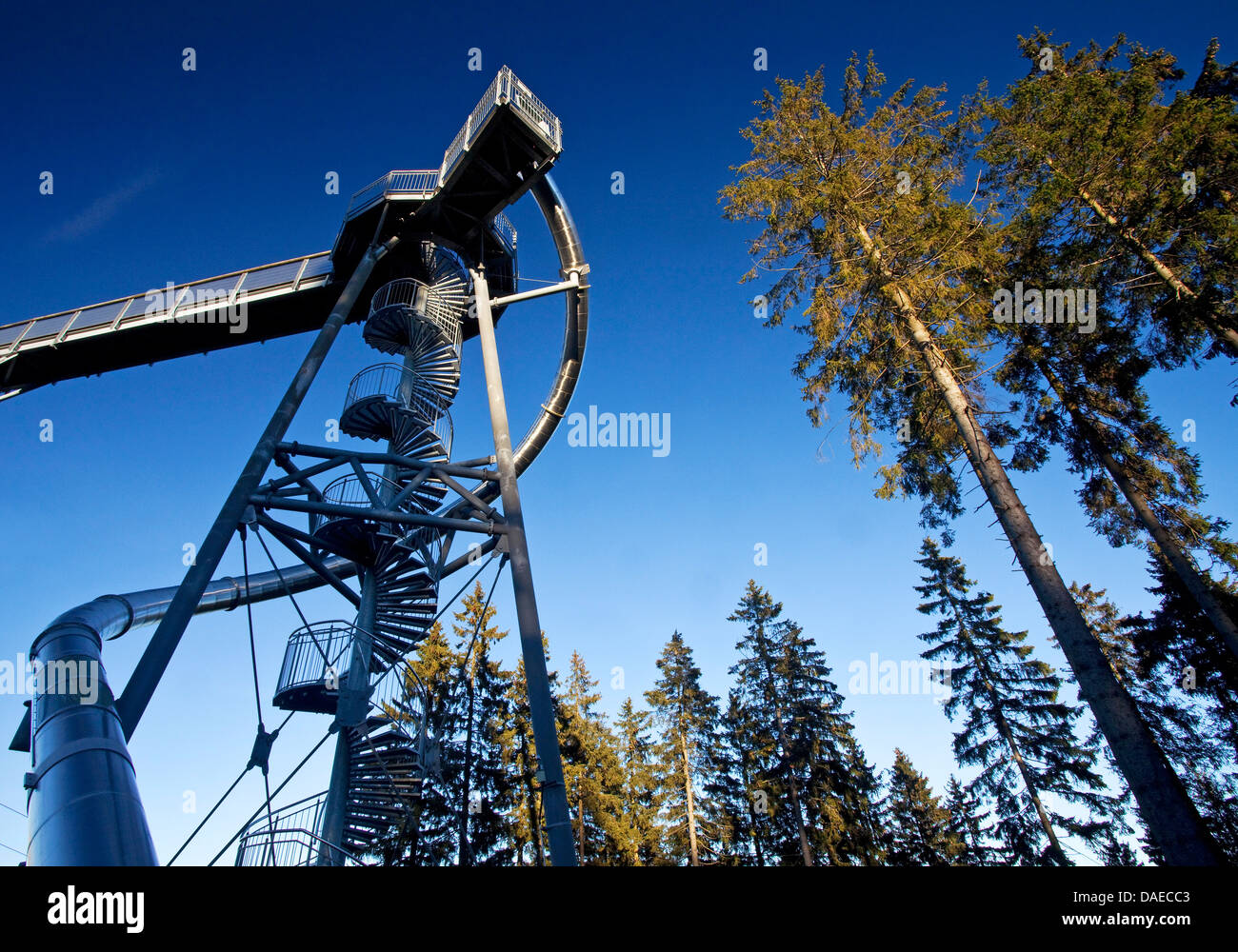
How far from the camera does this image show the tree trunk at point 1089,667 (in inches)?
269

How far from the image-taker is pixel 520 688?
79.9 ft

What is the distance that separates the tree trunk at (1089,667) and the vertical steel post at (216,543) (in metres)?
10.2

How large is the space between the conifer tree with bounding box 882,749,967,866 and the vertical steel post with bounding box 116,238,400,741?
23.0 meters

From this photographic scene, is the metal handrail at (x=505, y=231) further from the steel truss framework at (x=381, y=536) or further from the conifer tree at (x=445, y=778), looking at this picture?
the conifer tree at (x=445, y=778)

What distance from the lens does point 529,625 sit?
855 cm

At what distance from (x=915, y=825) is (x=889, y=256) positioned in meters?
29.6

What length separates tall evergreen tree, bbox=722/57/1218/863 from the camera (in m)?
10.9

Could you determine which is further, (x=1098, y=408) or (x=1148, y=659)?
(x=1148, y=659)

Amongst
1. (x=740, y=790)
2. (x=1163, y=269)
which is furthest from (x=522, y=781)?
(x=1163, y=269)

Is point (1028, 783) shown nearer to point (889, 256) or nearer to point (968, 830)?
point (968, 830)

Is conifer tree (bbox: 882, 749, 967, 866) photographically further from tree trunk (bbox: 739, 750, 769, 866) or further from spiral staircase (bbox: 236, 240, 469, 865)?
spiral staircase (bbox: 236, 240, 469, 865)
